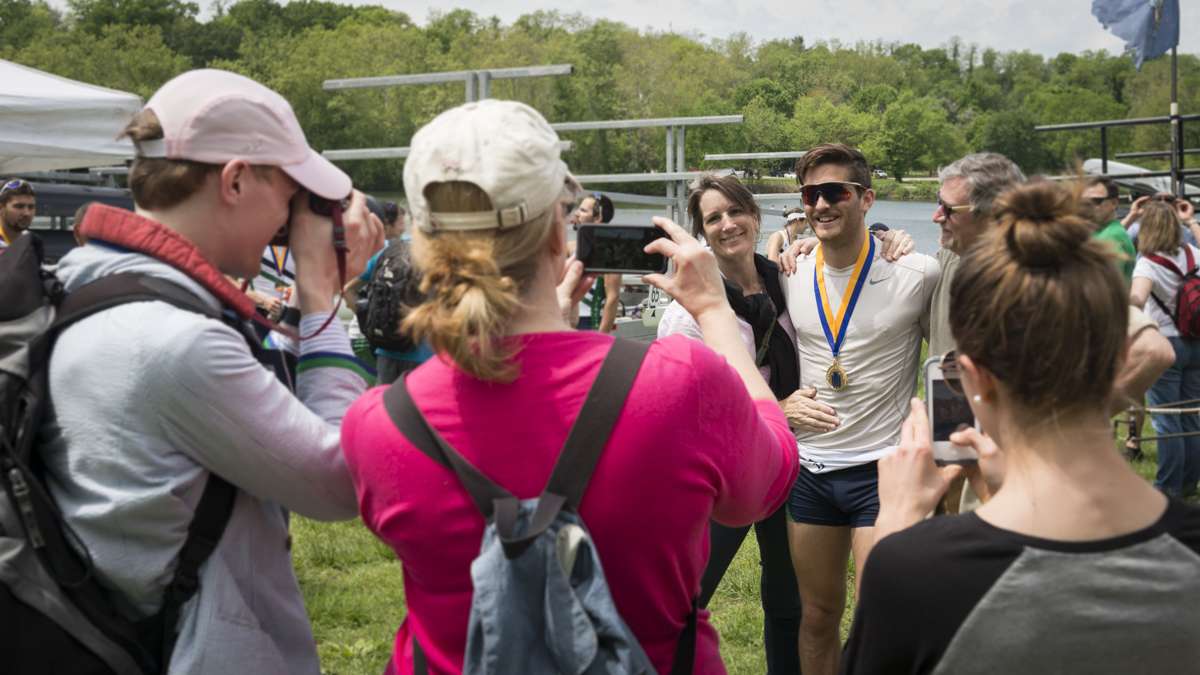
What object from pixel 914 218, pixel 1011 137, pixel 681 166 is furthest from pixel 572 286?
pixel 1011 137

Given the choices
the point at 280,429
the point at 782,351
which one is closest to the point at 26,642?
the point at 280,429

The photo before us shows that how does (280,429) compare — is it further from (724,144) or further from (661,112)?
(661,112)

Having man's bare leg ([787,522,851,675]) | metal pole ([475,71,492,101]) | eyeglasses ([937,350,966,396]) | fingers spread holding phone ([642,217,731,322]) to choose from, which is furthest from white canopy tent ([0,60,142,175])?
eyeglasses ([937,350,966,396])

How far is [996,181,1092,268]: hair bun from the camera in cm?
152

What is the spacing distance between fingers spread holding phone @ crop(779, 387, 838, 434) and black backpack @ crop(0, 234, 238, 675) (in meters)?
2.29

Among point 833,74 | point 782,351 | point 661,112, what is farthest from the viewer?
point 661,112

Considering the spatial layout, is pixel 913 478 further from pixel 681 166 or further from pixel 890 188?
pixel 681 166

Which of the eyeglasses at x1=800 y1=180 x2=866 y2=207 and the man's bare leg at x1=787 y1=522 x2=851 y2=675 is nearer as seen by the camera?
the man's bare leg at x1=787 y1=522 x2=851 y2=675

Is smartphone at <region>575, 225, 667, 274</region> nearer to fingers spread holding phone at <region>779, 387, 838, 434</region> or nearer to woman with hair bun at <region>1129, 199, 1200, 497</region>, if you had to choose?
fingers spread holding phone at <region>779, 387, 838, 434</region>

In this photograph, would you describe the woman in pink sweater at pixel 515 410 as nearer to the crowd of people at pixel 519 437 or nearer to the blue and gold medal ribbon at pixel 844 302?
the crowd of people at pixel 519 437

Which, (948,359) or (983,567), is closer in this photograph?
(983,567)

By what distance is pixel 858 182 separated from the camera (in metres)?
4.16

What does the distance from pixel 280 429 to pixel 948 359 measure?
1.27 m

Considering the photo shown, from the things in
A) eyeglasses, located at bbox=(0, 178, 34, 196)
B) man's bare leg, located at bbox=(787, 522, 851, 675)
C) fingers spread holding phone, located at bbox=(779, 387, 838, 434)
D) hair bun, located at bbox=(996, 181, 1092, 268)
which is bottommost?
man's bare leg, located at bbox=(787, 522, 851, 675)
